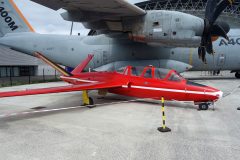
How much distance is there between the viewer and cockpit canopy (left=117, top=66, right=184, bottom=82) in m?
9.11

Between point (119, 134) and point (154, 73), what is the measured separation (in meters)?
4.48

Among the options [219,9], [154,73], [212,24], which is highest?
[219,9]

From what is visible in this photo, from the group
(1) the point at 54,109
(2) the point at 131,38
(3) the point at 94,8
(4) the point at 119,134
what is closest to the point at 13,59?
(2) the point at 131,38

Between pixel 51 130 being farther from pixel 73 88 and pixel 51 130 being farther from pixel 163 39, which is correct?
pixel 163 39

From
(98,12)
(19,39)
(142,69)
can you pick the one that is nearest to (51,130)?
(142,69)

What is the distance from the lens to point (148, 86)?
370 inches

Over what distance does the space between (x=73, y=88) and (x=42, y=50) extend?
1098 centimetres

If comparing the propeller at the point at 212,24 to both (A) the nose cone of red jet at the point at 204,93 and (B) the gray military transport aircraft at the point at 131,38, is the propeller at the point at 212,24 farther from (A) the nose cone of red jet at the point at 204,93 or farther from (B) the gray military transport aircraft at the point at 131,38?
(A) the nose cone of red jet at the point at 204,93

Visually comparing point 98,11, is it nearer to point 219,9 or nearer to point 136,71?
point 136,71

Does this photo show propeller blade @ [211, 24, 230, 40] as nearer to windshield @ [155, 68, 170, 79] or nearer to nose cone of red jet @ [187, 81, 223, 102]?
windshield @ [155, 68, 170, 79]

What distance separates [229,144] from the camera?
16.1 feet

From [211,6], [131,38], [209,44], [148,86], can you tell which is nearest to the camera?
[148,86]

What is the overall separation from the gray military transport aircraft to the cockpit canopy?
305 cm

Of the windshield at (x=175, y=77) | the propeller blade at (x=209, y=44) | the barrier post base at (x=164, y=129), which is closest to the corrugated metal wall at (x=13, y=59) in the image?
the propeller blade at (x=209, y=44)
